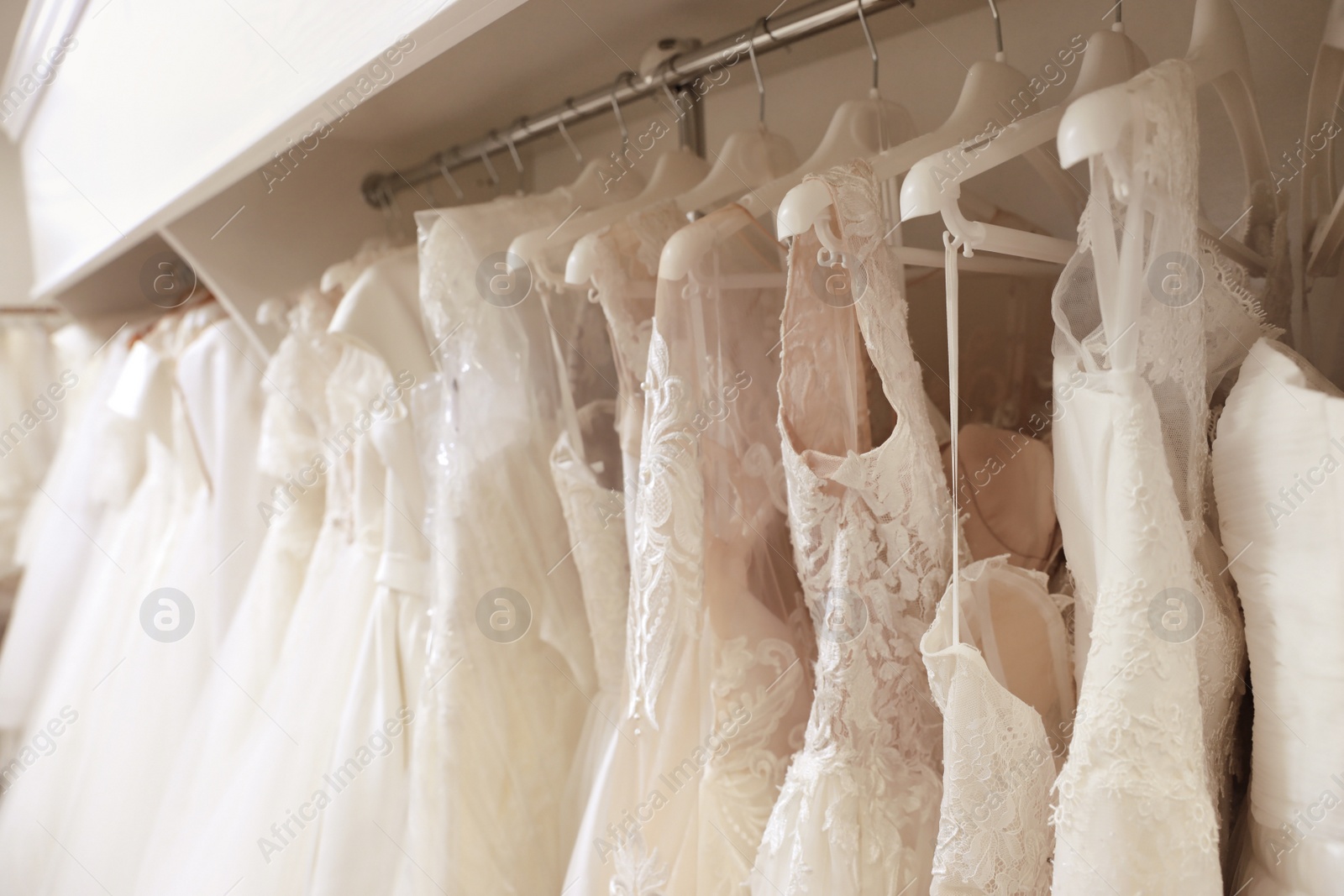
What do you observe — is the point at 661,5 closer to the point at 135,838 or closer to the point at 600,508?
the point at 600,508

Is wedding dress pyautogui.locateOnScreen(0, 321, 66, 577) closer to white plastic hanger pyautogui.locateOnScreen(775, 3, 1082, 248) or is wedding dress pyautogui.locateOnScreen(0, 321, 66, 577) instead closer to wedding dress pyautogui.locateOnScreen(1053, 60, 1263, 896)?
white plastic hanger pyautogui.locateOnScreen(775, 3, 1082, 248)

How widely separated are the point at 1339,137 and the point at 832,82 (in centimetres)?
51

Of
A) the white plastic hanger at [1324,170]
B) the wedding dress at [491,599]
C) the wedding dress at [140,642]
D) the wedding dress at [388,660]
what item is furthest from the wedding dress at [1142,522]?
the wedding dress at [140,642]

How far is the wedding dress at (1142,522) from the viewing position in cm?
46

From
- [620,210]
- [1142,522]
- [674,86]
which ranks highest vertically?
[674,86]

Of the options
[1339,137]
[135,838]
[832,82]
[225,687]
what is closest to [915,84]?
[832,82]

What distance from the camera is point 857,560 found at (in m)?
0.60

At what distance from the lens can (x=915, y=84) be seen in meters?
0.96

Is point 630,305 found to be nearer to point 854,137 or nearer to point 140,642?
point 854,137

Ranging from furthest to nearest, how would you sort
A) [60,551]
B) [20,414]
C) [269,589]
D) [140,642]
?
[20,414], [60,551], [140,642], [269,589]

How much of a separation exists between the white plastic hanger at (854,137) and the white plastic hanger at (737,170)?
1.9 inches

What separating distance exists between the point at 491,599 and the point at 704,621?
256 mm

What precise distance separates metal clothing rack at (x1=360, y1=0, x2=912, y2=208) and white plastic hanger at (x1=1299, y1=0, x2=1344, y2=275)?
31 centimetres

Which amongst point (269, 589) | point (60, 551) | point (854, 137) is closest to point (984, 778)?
point (854, 137)
